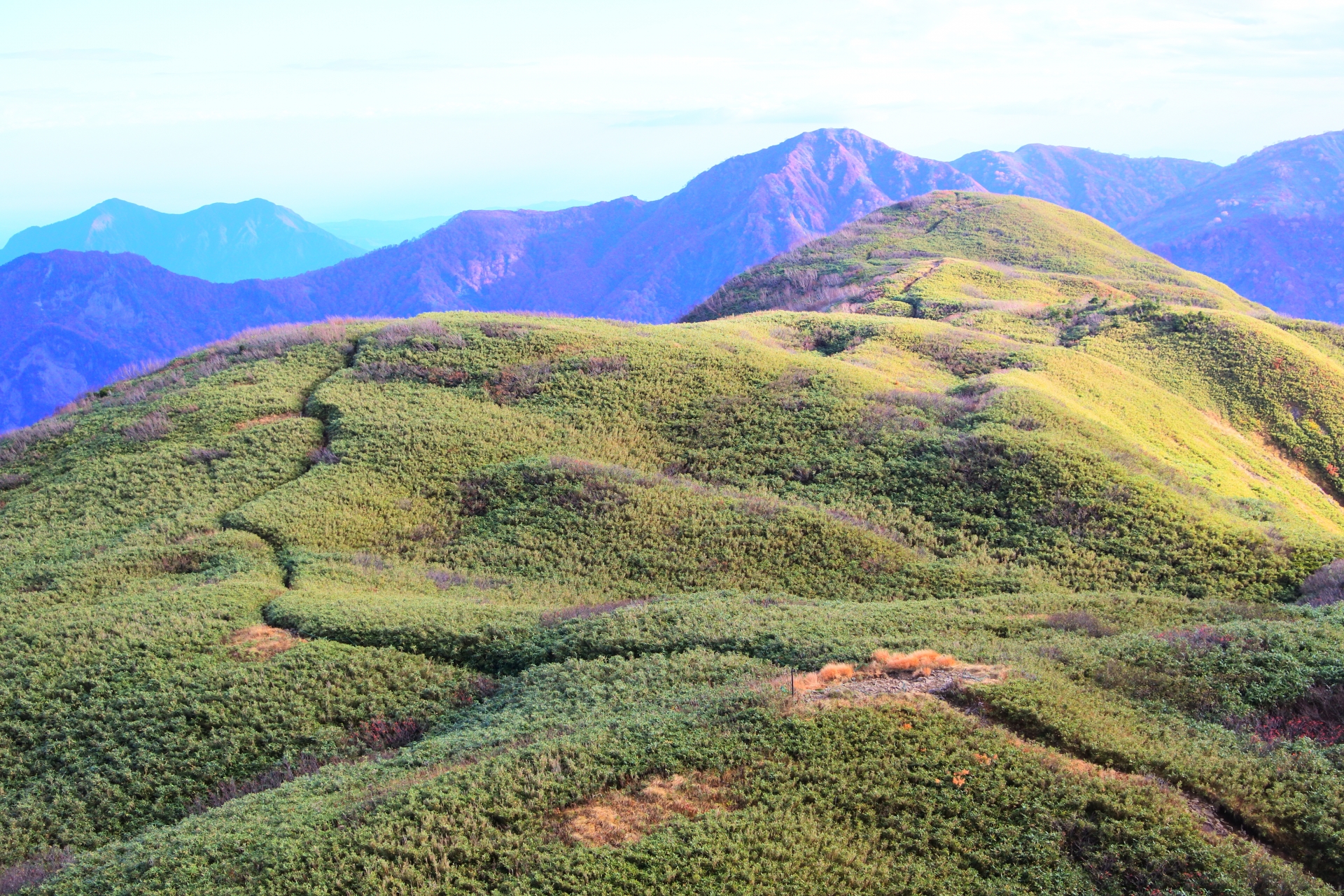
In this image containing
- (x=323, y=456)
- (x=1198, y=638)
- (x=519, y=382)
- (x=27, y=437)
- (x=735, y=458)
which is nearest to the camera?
(x=1198, y=638)

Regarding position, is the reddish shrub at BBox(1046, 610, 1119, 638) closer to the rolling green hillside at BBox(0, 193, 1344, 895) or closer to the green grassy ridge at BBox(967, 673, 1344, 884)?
the rolling green hillside at BBox(0, 193, 1344, 895)

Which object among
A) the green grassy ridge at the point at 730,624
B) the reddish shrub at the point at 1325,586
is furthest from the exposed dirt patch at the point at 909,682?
the reddish shrub at the point at 1325,586

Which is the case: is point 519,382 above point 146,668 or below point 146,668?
above

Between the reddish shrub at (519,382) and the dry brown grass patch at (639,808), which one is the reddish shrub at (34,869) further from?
the reddish shrub at (519,382)

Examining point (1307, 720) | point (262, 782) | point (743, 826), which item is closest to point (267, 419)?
point (262, 782)

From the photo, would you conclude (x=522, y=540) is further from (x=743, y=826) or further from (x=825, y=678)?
(x=743, y=826)

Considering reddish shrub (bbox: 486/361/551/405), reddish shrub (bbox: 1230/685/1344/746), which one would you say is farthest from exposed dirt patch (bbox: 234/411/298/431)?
reddish shrub (bbox: 1230/685/1344/746)

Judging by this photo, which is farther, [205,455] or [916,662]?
[205,455]

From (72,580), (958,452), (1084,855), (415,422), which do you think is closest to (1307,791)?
(1084,855)
